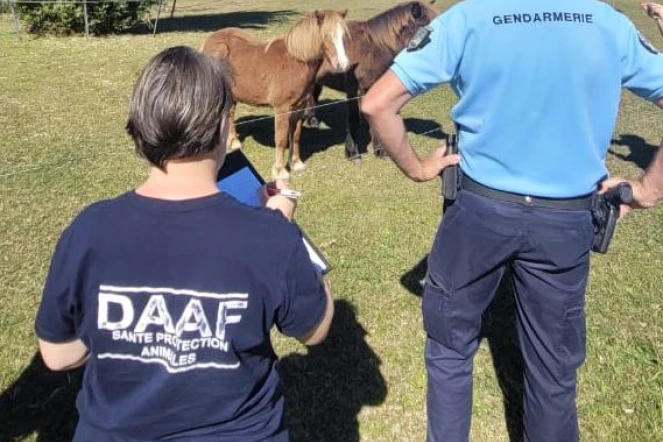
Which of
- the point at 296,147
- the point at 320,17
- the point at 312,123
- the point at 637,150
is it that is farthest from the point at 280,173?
the point at 637,150

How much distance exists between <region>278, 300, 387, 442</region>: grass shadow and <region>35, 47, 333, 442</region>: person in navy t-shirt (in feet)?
5.82

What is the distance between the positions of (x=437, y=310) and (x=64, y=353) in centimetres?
137

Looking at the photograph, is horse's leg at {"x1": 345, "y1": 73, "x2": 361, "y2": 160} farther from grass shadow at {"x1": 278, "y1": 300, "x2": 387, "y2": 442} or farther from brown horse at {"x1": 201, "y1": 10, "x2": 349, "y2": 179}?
grass shadow at {"x1": 278, "y1": 300, "x2": 387, "y2": 442}

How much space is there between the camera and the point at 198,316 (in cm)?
133

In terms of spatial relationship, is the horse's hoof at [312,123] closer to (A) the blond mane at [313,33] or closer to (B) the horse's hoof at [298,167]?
(B) the horse's hoof at [298,167]

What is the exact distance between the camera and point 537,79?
189 cm

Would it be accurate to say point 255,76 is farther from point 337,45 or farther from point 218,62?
point 218,62

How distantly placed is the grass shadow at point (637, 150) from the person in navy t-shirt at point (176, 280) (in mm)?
6705

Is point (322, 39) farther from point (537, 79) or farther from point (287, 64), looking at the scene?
point (537, 79)

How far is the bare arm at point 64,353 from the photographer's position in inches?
58.3

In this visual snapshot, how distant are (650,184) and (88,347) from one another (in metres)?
2.03

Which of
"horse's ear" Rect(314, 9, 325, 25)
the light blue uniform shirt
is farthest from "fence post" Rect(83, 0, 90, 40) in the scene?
the light blue uniform shirt

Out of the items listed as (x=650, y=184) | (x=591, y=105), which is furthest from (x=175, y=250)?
(x=650, y=184)

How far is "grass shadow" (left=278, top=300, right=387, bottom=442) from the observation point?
3123 mm
